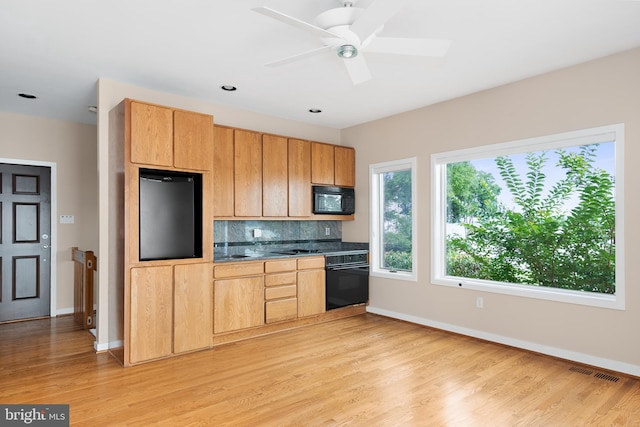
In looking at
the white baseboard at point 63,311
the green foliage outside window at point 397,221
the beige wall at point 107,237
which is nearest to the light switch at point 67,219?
the white baseboard at point 63,311

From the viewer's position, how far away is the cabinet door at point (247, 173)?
4.48 metres

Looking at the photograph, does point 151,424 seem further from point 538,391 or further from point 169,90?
point 169,90

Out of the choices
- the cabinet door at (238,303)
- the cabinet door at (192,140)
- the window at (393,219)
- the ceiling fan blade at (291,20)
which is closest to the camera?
the ceiling fan blade at (291,20)

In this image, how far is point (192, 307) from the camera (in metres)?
3.77

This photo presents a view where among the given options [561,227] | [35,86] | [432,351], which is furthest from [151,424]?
[561,227]

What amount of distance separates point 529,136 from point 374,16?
2436mm

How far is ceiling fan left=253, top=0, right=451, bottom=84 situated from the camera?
209cm

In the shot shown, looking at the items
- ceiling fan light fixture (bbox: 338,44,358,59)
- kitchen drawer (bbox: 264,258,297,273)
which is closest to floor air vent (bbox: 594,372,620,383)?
kitchen drawer (bbox: 264,258,297,273)

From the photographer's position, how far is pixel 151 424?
2.42 m

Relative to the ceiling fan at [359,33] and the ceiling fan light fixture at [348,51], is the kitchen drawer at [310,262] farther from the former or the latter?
the ceiling fan light fixture at [348,51]

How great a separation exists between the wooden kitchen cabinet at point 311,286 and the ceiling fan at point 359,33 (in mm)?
2612

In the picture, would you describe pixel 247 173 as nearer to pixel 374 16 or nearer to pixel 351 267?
pixel 351 267

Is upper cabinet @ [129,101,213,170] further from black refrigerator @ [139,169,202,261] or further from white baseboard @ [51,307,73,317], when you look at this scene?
white baseboard @ [51,307,73,317]

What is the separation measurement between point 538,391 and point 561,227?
1610 mm
